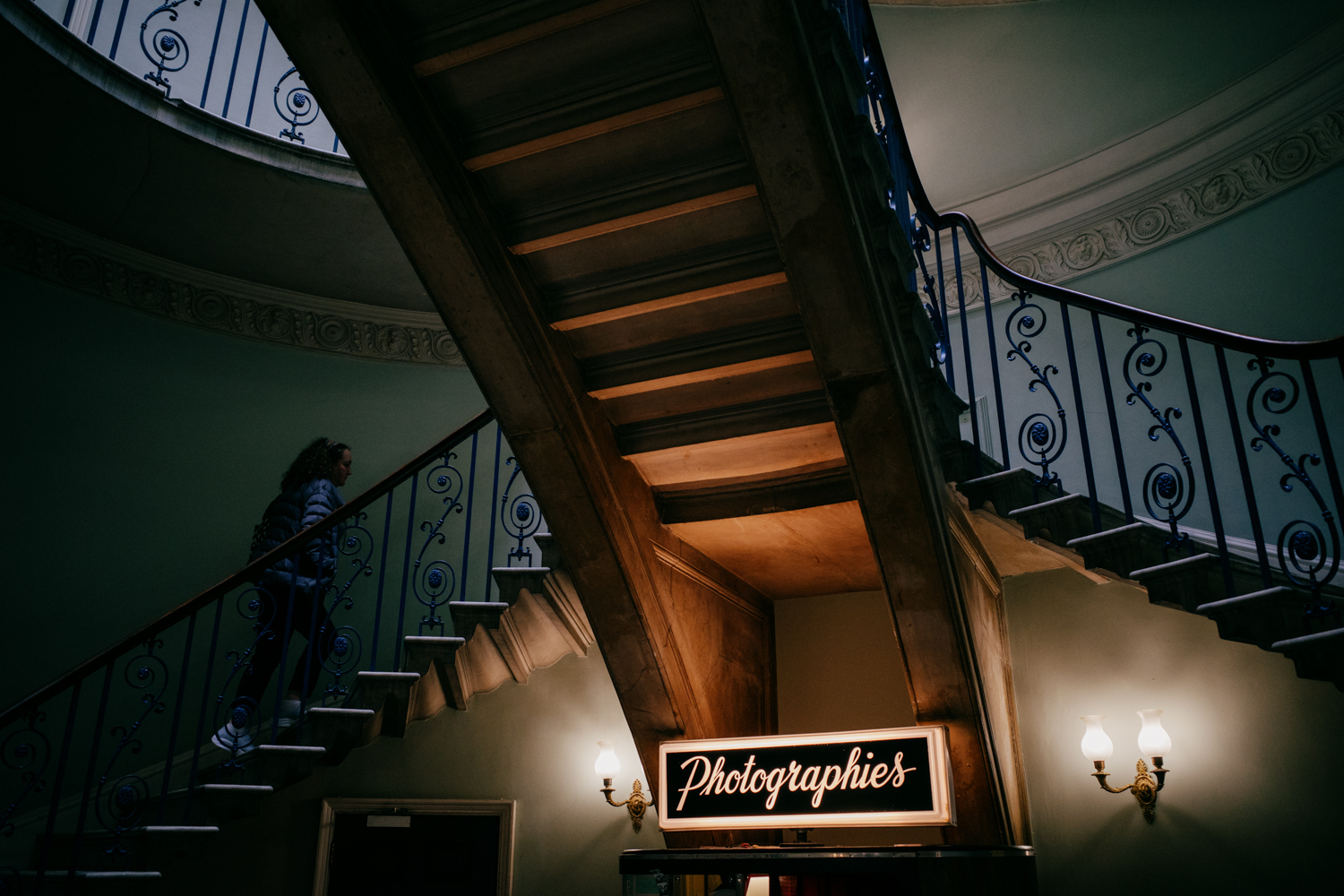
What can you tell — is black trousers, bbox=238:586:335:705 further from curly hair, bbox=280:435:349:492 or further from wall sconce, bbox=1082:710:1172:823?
wall sconce, bbox=1082:710:1172:823

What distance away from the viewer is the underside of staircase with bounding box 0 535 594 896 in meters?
4.23

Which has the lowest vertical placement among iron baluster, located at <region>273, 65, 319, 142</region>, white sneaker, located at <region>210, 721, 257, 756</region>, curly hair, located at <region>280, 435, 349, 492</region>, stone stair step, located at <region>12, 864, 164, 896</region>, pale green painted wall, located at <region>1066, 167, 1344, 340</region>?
stone stair step, located at <region>12, 864, 164, 896</region>

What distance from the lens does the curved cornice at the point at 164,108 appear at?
5203mm

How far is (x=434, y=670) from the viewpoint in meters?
4.80

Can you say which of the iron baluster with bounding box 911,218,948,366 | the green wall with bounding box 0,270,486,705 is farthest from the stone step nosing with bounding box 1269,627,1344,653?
the green wall with bounding box 0,270,486,705

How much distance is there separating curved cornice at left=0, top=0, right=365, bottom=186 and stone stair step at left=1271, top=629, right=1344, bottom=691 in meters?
5.00

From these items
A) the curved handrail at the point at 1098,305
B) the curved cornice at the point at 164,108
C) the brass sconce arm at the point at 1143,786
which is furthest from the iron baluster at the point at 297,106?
the brass sconce arm at the point at 1143,786

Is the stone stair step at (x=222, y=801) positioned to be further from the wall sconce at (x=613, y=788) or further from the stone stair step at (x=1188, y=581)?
the stone stair step at (x=1188, y=581)

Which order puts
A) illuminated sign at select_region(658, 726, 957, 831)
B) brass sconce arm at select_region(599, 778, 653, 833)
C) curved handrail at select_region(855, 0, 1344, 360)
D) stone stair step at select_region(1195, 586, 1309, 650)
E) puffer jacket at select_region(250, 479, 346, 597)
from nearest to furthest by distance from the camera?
stone stair step at select_region(1195, 586, 1309, 650), curved handrail at select_region(855, 0, 1344, 360), illuminated sign at select_region(658, 726, 957, 831), puffer jacket at select_region(250, 479, 346, 597), brass sconce arm at select_region(599, 778, 653, 833)

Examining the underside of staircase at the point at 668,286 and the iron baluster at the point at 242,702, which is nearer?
the underside of staircase at the point at 668,286

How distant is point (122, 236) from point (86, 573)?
7.65ft

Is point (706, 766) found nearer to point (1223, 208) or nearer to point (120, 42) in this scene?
point (1223, 208)

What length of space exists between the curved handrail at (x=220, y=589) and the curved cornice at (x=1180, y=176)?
14.6 ft

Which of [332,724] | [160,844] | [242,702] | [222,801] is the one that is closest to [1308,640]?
[332,724]
